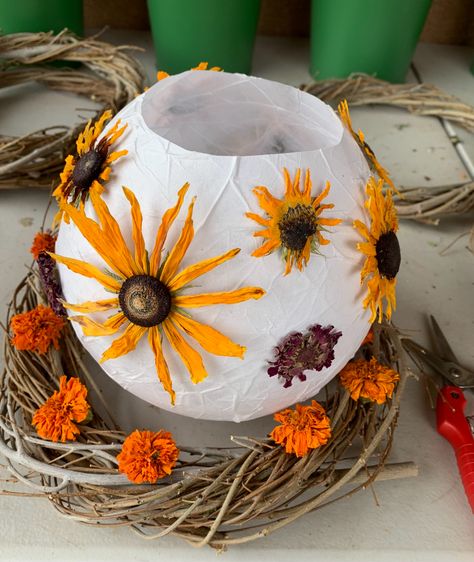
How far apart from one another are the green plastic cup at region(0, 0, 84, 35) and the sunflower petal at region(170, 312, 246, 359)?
649mm

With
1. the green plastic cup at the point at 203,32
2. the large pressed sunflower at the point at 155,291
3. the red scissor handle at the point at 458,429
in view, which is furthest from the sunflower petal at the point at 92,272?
the green plastic cup at the point at 203,32

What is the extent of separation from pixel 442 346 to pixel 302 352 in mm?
223

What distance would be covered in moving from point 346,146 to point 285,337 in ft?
0.41

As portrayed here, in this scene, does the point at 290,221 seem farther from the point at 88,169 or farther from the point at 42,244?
the point at 42,244

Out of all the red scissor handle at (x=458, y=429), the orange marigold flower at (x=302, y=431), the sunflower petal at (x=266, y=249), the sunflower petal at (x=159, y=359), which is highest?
the sunflower petal at (x=266, y=249)

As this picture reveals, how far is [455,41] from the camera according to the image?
1068mm

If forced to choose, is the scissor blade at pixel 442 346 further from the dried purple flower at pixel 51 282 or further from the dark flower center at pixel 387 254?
the dried purple flower at pixel 51 282

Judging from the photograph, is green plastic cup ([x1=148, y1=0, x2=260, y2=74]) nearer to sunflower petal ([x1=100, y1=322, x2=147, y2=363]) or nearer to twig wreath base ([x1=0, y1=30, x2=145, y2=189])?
twig wreath base ([x1=0, y1=30, x2=145, y2=189])

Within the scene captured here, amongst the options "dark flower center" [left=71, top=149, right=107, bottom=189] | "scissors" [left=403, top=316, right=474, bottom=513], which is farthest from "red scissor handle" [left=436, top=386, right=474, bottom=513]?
"dark flower center" [left=71, top=149, right=107, bottom=189]

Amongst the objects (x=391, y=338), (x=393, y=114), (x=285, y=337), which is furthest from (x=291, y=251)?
(x=393, y=114)

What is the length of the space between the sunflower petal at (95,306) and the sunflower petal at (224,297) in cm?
5

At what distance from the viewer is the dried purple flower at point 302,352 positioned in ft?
1.25

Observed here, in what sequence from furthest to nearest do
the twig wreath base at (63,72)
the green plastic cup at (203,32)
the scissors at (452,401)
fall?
the green plastic cup at (203,32) → the twig wreath base at (63,72) → the scissors at (452,401)

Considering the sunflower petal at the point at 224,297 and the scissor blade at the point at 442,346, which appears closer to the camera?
the sunflower petal at the point at 224,297
